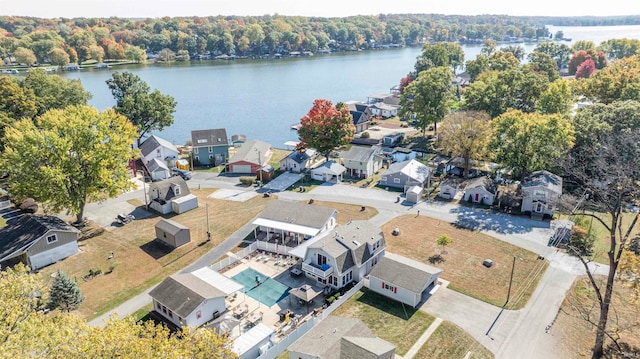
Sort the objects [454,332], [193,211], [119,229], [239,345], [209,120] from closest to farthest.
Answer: [239,345]
[454,332]
[119,229]
[193,211]
[209,120]

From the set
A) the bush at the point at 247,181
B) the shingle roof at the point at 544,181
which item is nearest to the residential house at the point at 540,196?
the shingle roof at the point at 544,181

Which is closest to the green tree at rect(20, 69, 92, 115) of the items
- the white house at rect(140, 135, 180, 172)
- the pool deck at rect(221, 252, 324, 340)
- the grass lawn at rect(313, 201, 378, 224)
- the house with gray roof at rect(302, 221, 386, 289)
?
the white house at rect(140, 135, 180, 172)

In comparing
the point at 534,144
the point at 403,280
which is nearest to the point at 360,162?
the point at 534,144

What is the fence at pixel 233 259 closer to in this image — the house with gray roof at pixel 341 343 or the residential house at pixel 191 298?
the residential house at pixel 191 298

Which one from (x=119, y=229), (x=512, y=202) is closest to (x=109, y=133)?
(x=119, y=229)

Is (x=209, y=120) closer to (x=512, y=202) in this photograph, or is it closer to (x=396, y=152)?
(x=396, y=152)

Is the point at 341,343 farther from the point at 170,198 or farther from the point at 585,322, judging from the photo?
the point at 170,198
